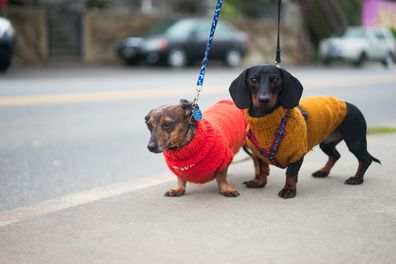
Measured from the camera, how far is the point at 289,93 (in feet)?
14.5

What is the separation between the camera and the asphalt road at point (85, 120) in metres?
6.14

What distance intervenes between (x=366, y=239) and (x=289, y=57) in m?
25.8

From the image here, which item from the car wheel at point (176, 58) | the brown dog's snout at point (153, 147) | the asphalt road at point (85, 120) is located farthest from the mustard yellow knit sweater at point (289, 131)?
the car wheel at point (176, 58)

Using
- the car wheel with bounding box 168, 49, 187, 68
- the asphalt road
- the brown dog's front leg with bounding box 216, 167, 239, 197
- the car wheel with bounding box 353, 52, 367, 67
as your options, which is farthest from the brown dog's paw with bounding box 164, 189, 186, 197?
the car wheel with bounding box 353, 52, 367, 67

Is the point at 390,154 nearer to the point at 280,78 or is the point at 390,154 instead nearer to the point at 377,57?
the point at 280,78

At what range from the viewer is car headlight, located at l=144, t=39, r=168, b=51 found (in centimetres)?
2112

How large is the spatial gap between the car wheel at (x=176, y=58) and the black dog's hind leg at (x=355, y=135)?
16.8 meters

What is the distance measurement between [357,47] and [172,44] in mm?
9376

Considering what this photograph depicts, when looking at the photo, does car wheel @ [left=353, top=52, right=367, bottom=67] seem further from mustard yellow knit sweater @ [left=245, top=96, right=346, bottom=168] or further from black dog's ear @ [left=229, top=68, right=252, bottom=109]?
black dog's ear @ [left=229, top=68, right=252, bottom=109]

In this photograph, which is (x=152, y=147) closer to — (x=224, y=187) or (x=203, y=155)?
(x=203, y=155)

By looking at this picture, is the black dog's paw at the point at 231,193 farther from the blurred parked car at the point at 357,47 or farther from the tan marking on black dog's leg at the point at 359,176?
the blurred parked car at the point at 357,47

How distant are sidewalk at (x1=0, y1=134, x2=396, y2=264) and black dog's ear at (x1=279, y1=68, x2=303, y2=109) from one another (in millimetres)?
711

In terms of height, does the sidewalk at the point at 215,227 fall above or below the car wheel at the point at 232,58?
above

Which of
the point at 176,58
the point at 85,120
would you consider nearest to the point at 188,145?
the point at 85,120
